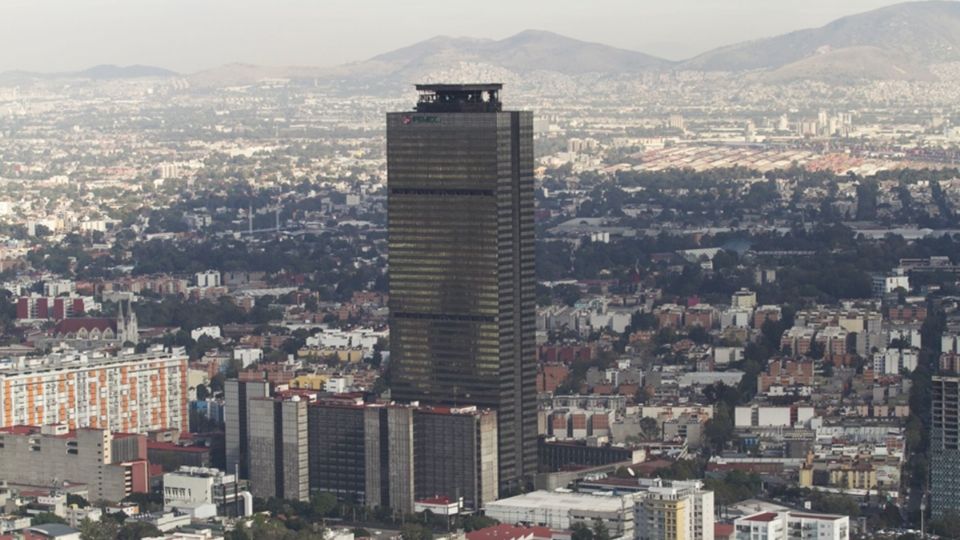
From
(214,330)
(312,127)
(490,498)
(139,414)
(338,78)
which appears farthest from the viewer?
(338,78)

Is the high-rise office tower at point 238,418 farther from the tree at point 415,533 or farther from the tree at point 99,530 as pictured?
the tree at point 99,530

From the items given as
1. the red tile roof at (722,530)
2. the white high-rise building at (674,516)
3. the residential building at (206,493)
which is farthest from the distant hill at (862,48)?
the white high-rise building at (674,516)

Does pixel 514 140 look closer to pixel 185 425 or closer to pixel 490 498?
pixel 490 498

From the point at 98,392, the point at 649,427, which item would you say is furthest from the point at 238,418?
the point at 649,427

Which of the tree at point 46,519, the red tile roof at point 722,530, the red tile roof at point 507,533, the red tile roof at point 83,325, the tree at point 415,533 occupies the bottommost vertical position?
the red tile roof at point 83,325

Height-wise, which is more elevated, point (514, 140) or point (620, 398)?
point (514, 140)

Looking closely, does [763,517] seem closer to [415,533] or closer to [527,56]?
[415,533]

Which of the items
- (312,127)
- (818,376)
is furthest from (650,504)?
(312,127)
